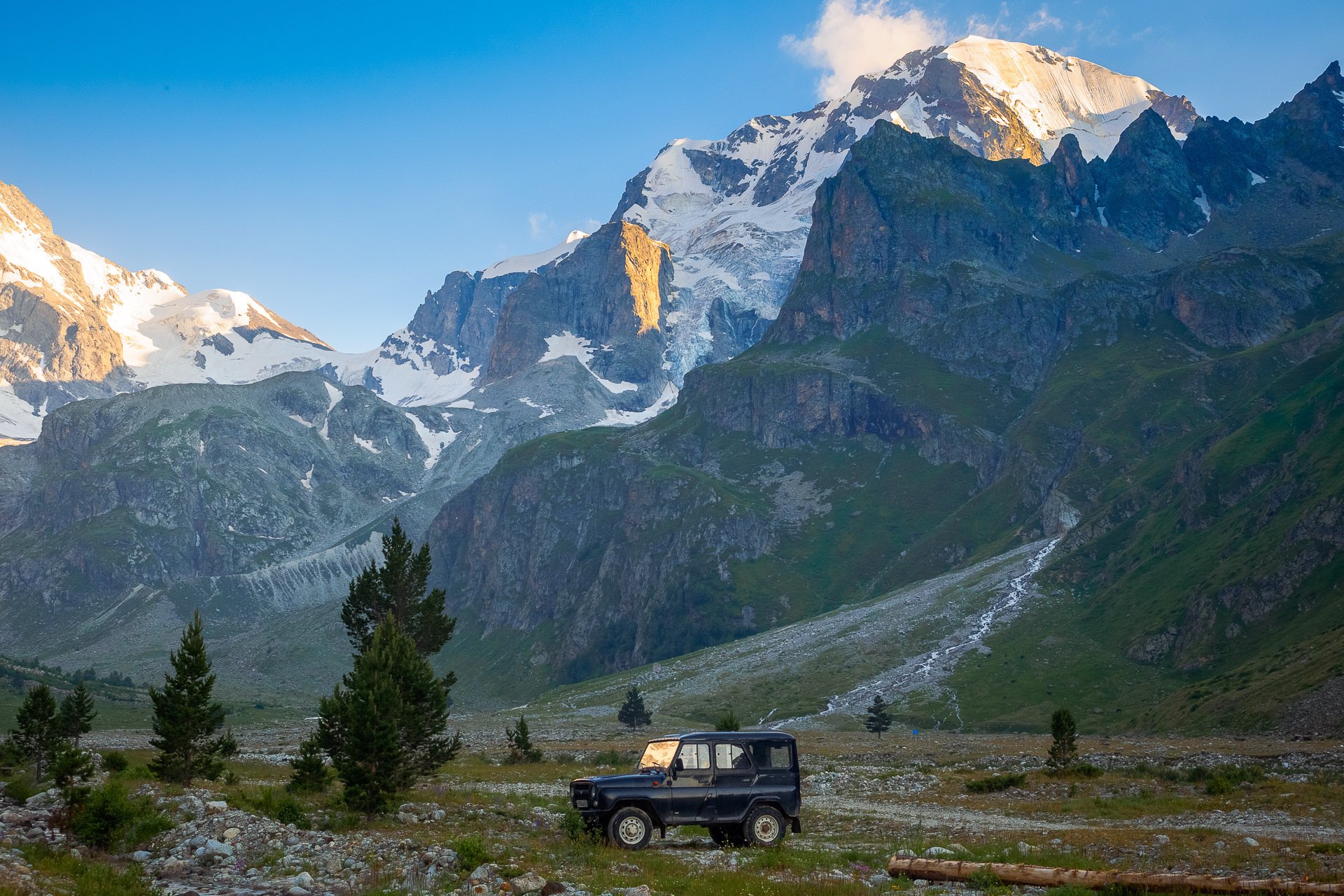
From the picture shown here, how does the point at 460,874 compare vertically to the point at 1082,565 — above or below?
below

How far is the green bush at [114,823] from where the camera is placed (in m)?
31.2

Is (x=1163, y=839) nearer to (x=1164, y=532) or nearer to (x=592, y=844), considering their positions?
(x=592, y=844)

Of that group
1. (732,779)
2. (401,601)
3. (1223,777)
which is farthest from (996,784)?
(401,601)

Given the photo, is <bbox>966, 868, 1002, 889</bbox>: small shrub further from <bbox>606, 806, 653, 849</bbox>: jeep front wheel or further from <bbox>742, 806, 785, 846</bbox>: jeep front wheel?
<bbox>606, 806, 653, 849</bbox>: jeep front wheel

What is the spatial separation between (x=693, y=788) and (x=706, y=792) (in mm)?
428

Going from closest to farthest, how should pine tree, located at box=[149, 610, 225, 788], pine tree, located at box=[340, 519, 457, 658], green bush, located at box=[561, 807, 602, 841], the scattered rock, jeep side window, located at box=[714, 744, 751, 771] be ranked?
1. the scattered rock
2. green bush, located at box=[561, 807, 602, 841]
3. jeep side window, located at box=[714, 744, 751, 771]
4. pine tree, located at box=[149, 610, 225, 788]
5. pine tree, located at box=[340, 519, 457, 658]

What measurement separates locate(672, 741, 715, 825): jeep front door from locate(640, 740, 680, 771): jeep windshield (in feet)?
1.19

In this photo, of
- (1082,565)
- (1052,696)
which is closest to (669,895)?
(1052,696)

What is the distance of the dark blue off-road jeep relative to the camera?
3181 centimetres

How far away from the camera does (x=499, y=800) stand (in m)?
45.1

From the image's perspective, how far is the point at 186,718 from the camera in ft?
152

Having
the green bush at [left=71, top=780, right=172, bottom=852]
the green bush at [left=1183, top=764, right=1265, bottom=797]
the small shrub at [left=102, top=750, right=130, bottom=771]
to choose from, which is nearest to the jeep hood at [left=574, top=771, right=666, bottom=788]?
the green bush at [left=71, top=780, right=172, bottom=852]

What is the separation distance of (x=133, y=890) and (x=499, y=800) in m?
21.0

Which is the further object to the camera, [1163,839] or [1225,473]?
[1225,473]
